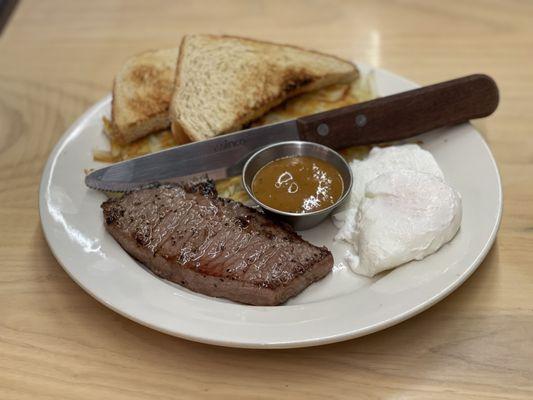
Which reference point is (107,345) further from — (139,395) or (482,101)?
(482,101)

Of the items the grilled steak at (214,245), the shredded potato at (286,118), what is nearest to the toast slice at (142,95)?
the shredded potato at (286,118)

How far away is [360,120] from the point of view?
345 cm

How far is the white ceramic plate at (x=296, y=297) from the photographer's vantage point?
2.45m

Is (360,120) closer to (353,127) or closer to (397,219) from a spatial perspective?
(353,127)

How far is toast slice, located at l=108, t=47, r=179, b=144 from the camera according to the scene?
3.73m

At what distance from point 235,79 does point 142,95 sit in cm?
61

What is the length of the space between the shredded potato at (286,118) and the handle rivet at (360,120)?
277 millimetres

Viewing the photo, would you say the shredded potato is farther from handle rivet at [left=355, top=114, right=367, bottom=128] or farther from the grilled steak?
the grilled steak

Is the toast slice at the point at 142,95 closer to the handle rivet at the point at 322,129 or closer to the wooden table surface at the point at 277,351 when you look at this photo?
the wooden table surface at the point at 277,351

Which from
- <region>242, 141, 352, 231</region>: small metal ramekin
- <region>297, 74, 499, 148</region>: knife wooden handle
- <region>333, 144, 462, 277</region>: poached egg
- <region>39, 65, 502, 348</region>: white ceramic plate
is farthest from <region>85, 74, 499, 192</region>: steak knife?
<region>333, 144, 462, 277</region>: poached egg

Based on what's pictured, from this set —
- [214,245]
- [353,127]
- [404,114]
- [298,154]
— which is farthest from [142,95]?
[404,114]

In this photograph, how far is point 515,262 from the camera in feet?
9.75

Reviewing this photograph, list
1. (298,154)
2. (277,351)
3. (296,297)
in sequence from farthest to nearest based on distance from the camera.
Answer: (298,154), (296,297), (277,351)

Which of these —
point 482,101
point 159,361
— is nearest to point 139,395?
point 159,361
